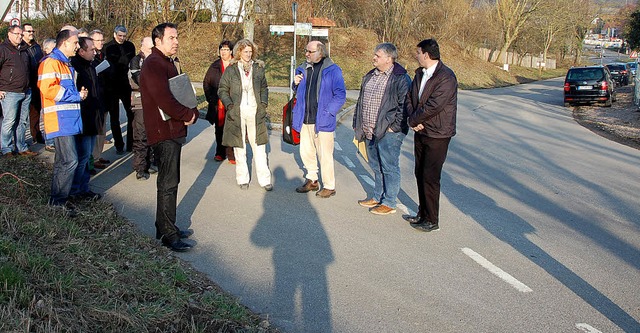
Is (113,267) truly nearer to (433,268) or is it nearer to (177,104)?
(177,104)

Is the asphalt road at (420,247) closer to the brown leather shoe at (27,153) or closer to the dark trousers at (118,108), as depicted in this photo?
the dark trousers at (118,108)

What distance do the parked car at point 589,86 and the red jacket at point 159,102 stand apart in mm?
24303

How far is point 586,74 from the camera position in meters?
26.5

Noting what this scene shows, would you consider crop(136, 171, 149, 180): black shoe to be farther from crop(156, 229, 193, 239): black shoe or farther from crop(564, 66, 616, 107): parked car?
crop(564, 66, 616, 107): parked car

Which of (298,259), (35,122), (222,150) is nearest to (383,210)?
(298,259)

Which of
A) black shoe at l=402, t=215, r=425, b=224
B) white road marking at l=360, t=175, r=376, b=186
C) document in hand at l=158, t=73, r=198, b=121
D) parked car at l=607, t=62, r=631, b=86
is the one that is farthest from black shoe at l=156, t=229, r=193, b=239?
parked car at l=607, t=62, r=631, b=86

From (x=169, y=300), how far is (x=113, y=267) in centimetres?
71

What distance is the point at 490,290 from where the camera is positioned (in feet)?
16.7

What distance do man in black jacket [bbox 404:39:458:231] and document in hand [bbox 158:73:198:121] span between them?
2.44 meters

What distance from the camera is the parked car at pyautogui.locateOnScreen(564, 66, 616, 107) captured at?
2609 centimetres

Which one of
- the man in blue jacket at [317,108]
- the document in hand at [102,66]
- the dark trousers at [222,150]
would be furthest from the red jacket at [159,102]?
the dark trousers at [222,150]

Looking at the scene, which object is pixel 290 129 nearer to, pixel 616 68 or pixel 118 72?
pixel 118 72

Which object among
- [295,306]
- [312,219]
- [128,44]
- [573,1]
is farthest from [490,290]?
[573,1]

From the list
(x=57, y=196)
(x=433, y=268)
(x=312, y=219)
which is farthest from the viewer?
(x=312, y=219)
